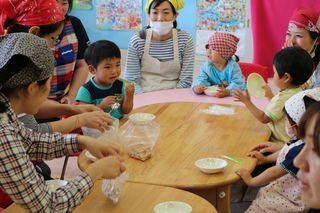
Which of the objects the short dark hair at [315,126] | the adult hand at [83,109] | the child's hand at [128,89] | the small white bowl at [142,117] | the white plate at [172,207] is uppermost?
the short dark hair at [315,126]

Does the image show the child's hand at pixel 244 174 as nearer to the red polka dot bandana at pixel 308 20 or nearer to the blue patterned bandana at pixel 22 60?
the blue patterned bandana at pixel 22 60

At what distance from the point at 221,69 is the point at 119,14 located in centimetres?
377

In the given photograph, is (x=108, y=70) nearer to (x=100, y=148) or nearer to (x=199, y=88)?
(x=199, y=88)

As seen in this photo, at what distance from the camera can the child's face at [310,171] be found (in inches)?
36.7

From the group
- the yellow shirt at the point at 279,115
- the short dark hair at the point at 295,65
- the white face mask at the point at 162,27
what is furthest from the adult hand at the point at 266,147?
the white face mask at the point at 162,27

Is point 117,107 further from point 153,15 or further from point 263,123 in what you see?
point 153,15

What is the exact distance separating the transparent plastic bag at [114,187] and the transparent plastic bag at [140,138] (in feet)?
1.13

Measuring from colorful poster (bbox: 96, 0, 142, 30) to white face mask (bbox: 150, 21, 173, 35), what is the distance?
3.23 metres

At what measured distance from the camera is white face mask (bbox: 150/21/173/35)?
10.6ft

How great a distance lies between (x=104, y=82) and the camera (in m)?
2.47

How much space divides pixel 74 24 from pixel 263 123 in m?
1.53

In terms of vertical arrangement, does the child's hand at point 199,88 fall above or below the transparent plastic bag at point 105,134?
below

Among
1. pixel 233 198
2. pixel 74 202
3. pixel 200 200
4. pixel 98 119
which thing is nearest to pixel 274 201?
pixel 233 198

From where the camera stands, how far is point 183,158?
1861mm
